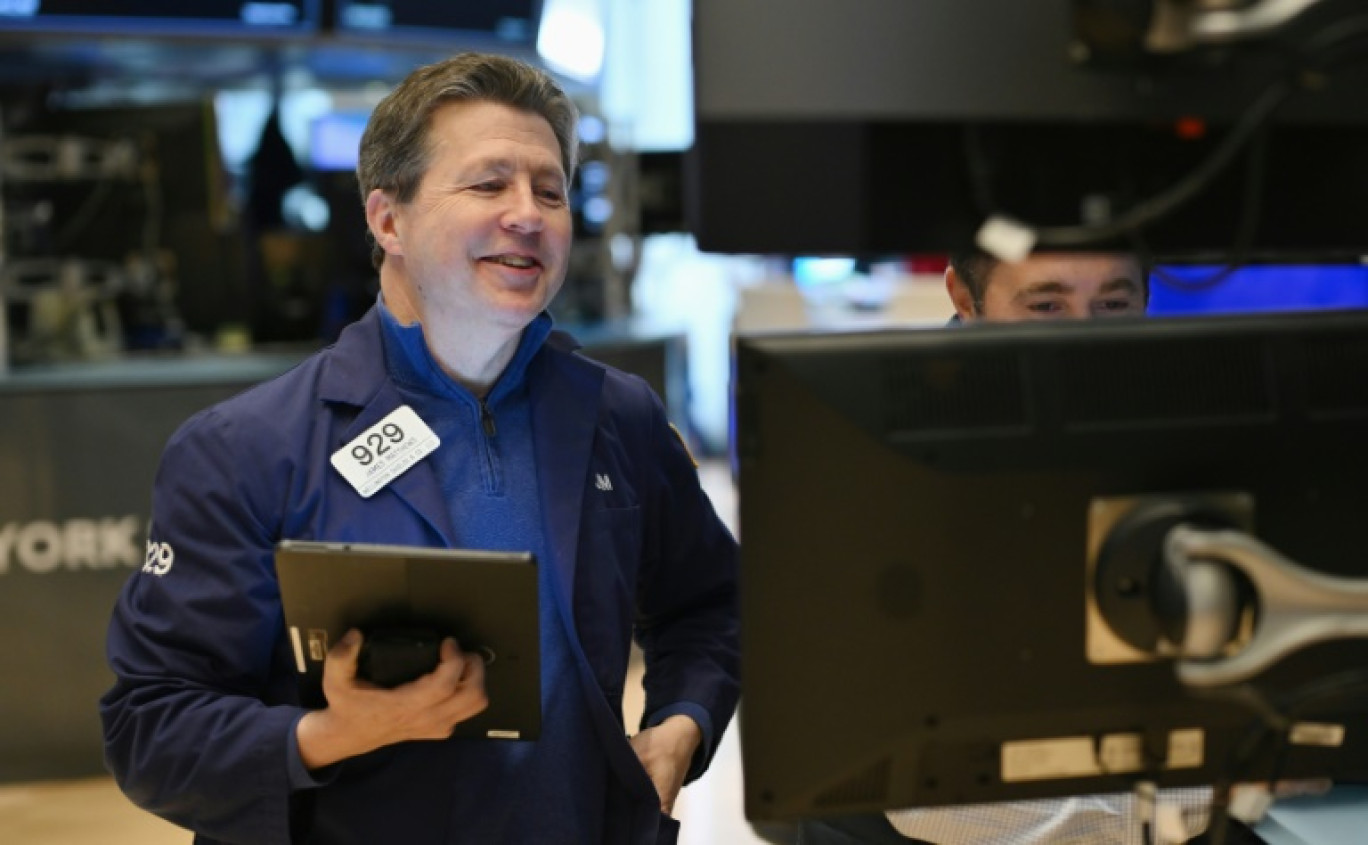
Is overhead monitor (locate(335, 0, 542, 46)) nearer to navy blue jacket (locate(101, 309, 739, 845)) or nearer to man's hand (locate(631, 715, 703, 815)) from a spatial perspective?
navy blue jacket (locate(101, 309, 739, 845))

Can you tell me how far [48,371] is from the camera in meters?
4.43

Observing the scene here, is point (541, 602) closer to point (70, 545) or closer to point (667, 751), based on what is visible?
point (667, 751)

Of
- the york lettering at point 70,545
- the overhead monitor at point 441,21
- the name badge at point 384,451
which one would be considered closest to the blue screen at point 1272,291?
the name badge at point 384,451

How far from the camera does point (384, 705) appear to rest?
1.47 m

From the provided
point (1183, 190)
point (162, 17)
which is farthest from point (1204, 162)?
point (162, 17)

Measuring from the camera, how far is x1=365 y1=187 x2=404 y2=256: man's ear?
181 centimetres

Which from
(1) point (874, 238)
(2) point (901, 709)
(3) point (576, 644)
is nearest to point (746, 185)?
(1) point (874, 238)

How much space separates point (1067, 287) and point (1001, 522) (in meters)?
0.84

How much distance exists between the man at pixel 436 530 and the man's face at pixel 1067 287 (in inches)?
20.1

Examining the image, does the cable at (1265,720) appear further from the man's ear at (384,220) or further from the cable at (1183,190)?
the man's ear at (384,220)

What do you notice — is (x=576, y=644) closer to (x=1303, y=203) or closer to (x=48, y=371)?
(x=1303, y=203)

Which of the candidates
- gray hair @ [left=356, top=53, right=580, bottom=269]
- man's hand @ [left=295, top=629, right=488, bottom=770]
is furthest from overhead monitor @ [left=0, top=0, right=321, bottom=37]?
man's hand @ [left=295, top=629, right=488, bottom=770]

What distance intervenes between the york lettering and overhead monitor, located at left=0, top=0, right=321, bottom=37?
5.64 feet

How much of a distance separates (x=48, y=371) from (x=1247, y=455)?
4091 mm
